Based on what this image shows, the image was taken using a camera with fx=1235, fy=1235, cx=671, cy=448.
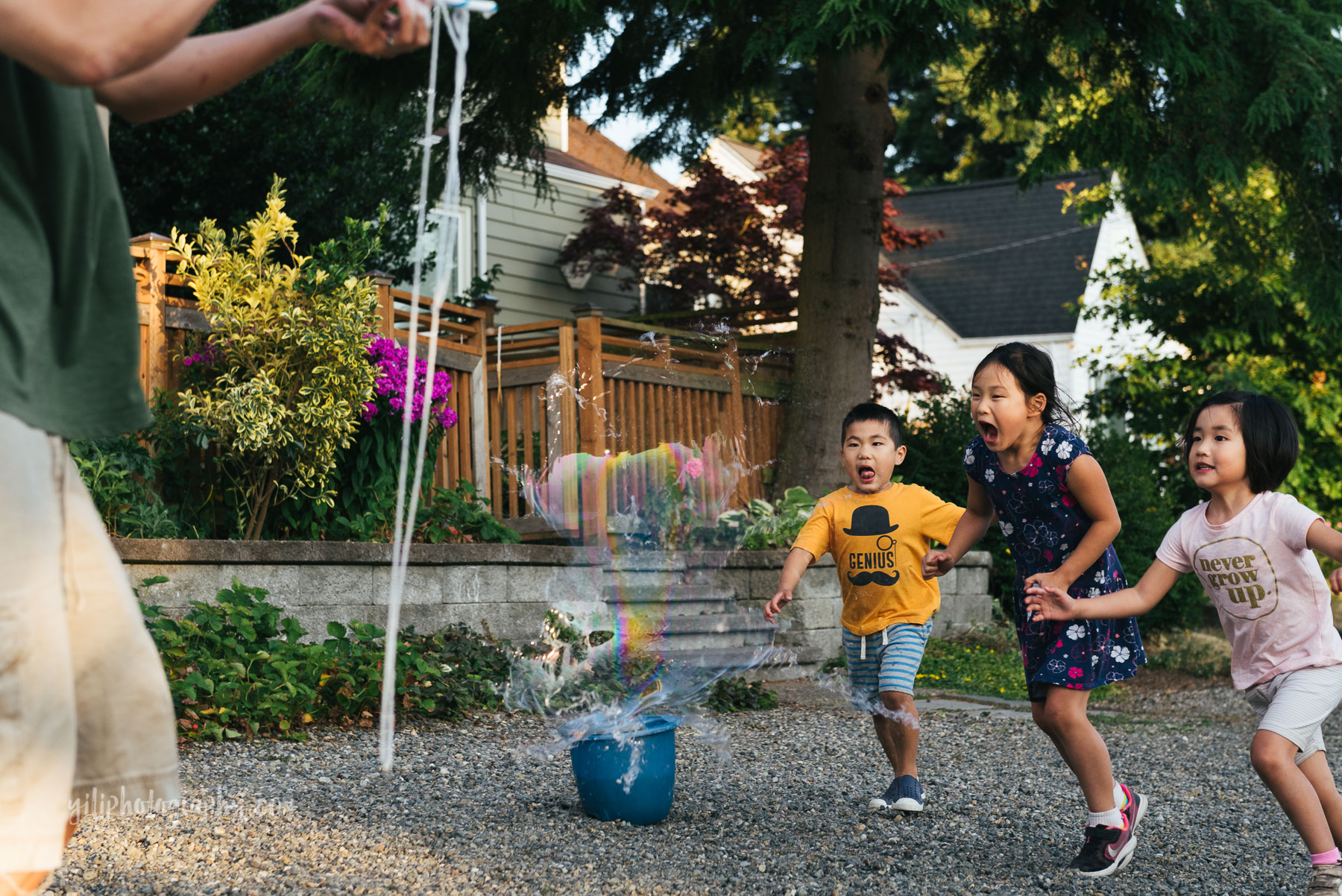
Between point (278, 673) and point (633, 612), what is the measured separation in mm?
1985

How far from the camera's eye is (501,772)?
4.60m

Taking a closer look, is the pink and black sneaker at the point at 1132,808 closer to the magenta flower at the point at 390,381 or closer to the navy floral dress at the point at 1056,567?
the navy floral dress at the point at 1056,567

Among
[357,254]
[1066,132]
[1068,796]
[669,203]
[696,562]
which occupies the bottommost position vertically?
[1068,796]

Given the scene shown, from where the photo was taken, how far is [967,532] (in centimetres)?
399

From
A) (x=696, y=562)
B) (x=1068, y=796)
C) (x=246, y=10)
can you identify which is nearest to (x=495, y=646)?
(x=696, y=562)

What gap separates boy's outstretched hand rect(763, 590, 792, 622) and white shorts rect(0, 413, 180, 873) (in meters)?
2.42

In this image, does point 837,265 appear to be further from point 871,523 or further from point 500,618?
point 871,523

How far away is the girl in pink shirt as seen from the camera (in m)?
3.23

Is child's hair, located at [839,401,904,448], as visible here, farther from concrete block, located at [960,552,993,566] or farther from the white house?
the white house

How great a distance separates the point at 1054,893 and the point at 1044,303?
697 inches

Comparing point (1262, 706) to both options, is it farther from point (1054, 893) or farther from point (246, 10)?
point (246, 10)

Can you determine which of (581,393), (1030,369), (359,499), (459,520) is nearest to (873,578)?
(1030,369)

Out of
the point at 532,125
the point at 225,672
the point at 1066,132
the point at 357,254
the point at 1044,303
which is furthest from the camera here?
the point at 1044,303

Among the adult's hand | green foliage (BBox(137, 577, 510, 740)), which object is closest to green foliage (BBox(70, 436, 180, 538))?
green foliage (BBox(137, 577, 510, 740))
